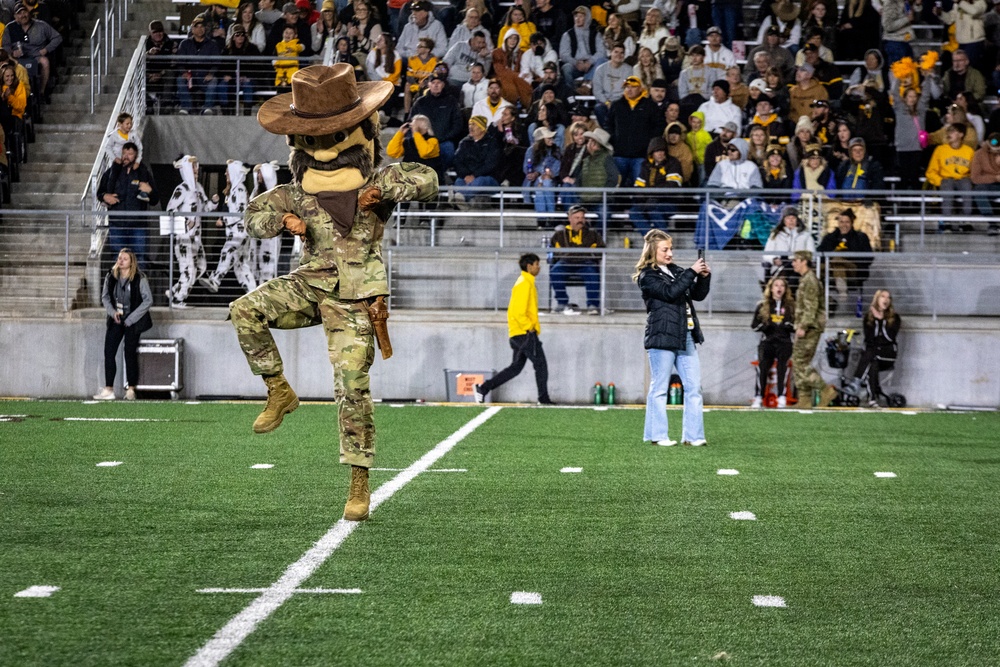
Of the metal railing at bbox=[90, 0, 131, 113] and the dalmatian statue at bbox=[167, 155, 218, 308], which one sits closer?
the dalmatian statue at bbox=[167, 155, 218, 308]

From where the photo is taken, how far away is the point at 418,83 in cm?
2206

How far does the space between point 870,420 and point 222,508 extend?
9.33m

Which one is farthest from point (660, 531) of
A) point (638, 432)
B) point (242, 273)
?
point (242, 273)

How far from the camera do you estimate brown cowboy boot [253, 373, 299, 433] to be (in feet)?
24.6

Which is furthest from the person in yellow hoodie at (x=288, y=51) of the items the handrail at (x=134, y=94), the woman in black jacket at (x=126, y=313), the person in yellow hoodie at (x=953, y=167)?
the person in yellow hoodie at (x=953, y=167)

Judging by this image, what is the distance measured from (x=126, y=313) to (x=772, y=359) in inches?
330

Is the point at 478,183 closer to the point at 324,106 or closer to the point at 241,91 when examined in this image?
the point at 241,91

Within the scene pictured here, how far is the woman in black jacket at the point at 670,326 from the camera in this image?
12125 millimetres

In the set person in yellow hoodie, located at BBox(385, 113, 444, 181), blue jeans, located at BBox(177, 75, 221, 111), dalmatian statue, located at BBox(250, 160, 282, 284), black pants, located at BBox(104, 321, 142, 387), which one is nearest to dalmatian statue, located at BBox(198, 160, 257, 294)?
dalmatian statue, located at BBox(250, 160, 282, 284)

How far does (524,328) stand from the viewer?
17.8m

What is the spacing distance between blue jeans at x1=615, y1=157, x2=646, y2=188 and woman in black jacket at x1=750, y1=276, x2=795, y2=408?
319cm

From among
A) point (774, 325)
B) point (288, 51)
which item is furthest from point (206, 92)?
point (774, 325)

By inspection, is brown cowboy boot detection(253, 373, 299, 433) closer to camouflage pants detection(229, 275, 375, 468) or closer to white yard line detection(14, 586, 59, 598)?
camouflage pants detection(229, 275, 375, 468)

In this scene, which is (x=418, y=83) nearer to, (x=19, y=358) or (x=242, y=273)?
(x=242, y=273)
